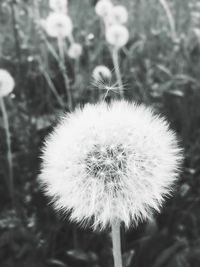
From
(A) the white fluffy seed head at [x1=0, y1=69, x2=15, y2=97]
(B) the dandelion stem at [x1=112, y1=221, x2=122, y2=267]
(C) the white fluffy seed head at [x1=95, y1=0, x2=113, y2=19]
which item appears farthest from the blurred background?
(B) the dandelion stem at [x1=112, y1=221, x2=122, y2=267]

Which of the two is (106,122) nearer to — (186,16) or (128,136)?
(128,136)

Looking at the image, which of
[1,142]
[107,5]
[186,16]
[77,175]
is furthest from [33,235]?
[186,16]

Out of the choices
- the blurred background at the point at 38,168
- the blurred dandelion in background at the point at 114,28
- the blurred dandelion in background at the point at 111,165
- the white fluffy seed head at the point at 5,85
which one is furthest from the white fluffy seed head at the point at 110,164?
the blurred dandelion in background at the point at 114,28

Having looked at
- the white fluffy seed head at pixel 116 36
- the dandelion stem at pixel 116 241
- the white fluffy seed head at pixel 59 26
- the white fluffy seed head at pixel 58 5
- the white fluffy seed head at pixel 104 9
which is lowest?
the dandelion stem at pixel 116 241

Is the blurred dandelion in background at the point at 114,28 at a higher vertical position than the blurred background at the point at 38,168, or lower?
higher

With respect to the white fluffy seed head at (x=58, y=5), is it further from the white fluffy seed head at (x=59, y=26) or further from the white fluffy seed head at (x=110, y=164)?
the white fluffy seed head at (x=110, y=164)

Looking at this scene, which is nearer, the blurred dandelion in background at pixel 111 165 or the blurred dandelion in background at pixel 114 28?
→ the blurred dandelion in background at pixel 111 165

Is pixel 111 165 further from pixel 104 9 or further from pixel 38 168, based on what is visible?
pixel 104 9

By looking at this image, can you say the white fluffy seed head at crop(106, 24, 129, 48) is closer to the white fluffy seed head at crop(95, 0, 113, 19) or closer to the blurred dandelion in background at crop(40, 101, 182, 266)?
the white fluffy seed head at crop(95, 0, 113, 19)
